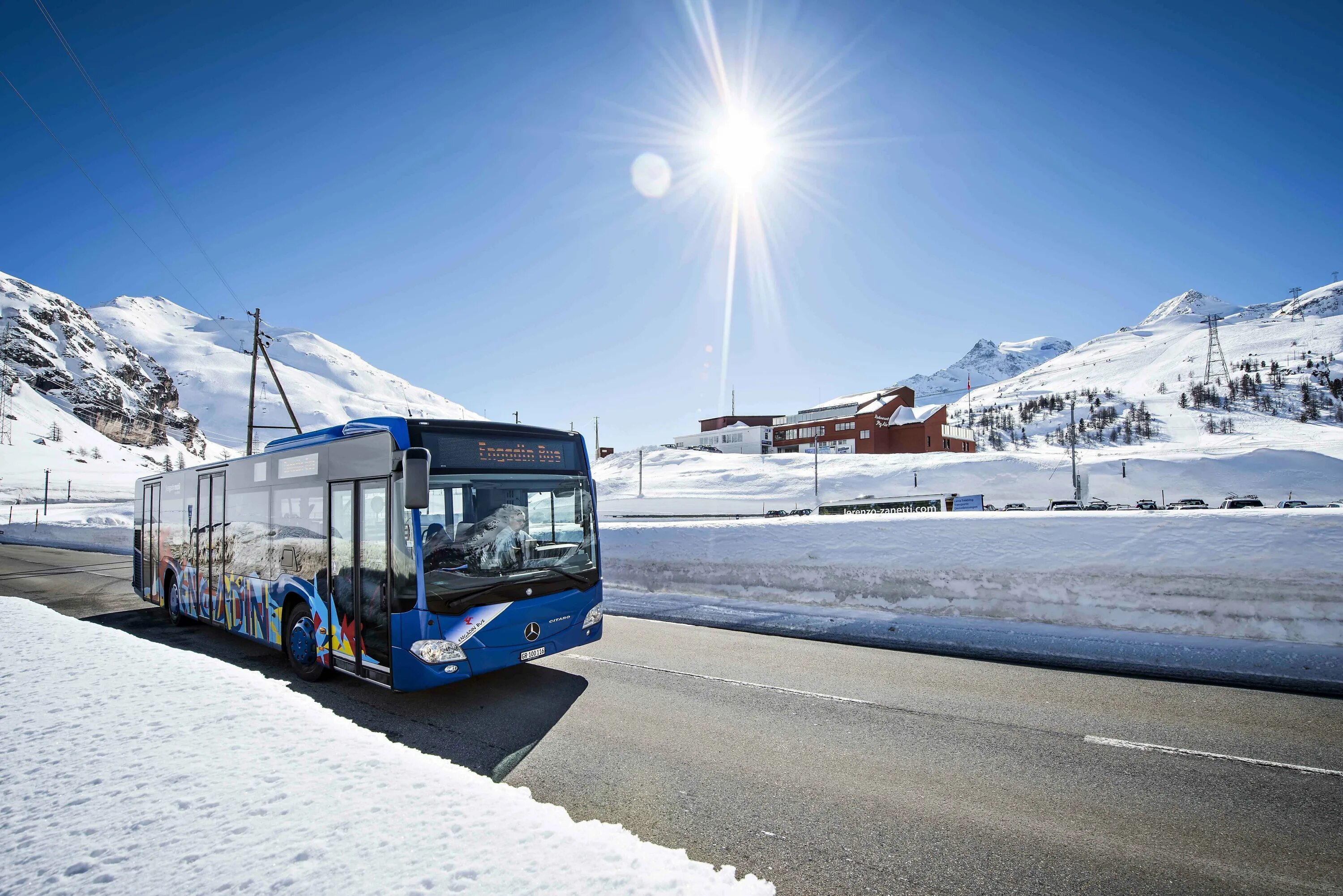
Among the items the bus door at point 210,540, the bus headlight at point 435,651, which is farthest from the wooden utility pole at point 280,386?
the bus headlight at point 435,651

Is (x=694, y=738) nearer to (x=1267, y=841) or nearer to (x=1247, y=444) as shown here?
(x=1267, y=841)

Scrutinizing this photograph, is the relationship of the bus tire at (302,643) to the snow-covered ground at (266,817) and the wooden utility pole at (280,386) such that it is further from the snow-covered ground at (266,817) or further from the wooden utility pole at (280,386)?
the wooden utility pole at (280,386)

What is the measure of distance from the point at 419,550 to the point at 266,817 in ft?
10.5

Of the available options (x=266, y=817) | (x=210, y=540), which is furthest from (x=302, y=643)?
(x=266, y=817)

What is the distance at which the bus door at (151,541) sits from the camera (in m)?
12.5

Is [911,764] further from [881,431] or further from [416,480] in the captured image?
[881,431]

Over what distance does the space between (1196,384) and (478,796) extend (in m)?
203

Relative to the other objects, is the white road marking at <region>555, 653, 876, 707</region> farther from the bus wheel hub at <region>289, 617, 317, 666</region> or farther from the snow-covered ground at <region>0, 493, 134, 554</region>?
the snow-covered ground at <region>0, 493, 134, 554</region>

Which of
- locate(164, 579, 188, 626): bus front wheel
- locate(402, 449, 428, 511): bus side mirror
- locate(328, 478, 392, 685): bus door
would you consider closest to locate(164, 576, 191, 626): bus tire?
locate(164, 579, 188, 626): bus front wheel

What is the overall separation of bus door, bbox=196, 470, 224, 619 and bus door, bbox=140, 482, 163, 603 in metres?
2.81

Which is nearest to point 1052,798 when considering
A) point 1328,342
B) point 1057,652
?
point 1057,652

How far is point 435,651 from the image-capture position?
620cm

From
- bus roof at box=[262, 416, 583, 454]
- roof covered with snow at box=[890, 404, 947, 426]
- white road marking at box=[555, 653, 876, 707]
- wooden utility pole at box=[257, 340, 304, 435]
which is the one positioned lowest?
white road marking at box=[555, 653, 876, 707]

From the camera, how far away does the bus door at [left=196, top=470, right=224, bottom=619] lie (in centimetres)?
980
